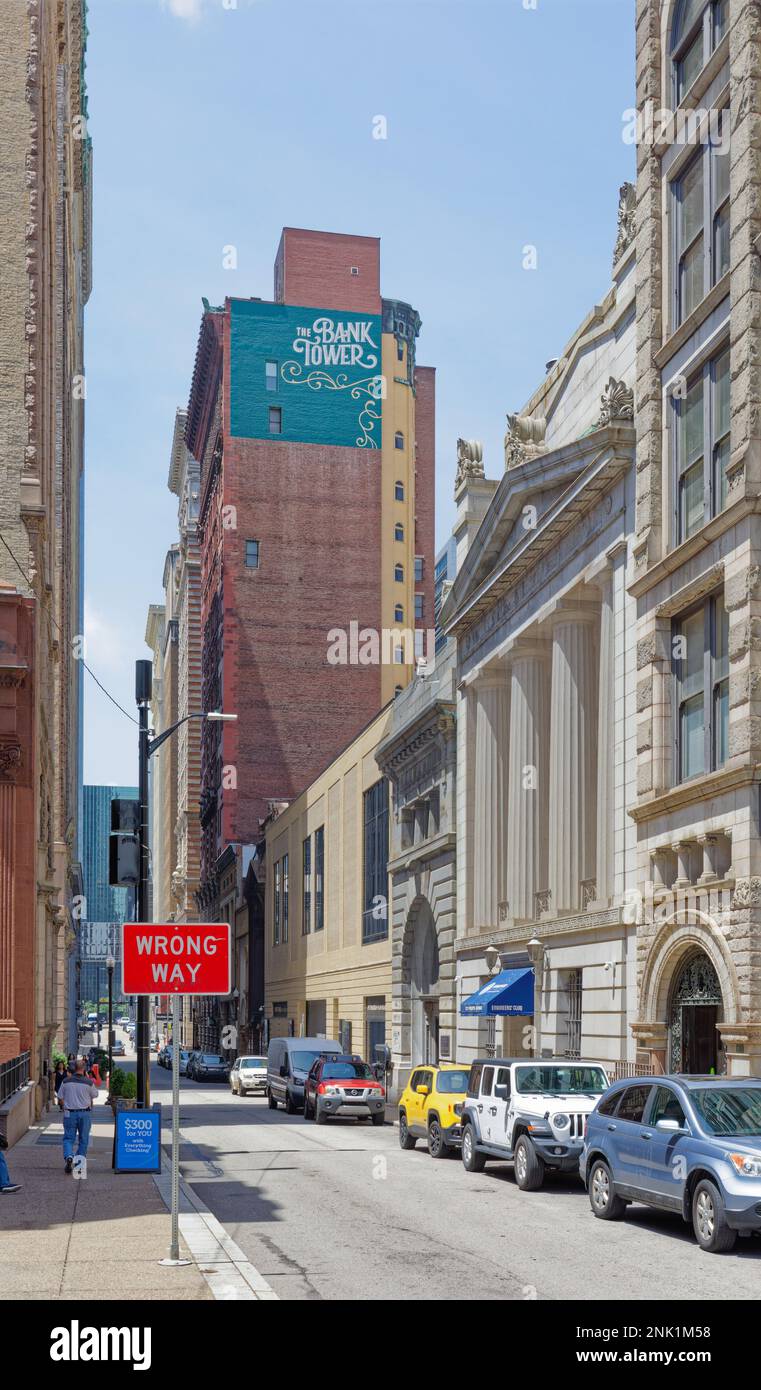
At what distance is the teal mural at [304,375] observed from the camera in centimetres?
9912

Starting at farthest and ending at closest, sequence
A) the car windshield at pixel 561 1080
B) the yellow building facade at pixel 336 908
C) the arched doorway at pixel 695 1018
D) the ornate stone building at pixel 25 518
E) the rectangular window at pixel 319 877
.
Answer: the rectangular window at pixel 319 877
the yellow building facade at pixel 336 908
the ornate stone building at pixel 25 518
the arched doorway at pixel 695 1018
the car windshield at pixel 561 1080

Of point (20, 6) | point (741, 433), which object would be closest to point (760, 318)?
point (741, 433)

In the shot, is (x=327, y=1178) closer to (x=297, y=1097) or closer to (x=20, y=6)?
(x=297, y=1097)

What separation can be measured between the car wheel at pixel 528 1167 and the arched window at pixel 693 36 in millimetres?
20043

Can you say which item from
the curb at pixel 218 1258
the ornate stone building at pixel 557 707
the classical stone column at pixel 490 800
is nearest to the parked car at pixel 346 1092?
the ornate stone building at pixel 557 707

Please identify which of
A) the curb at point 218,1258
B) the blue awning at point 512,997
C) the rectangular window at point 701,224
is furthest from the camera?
the blue awning at point 512,997

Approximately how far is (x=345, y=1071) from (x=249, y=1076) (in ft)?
59.7

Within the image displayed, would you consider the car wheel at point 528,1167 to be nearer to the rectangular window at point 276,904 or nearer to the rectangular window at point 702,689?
the rectangular window at point 702,689

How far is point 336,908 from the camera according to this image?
69.8m

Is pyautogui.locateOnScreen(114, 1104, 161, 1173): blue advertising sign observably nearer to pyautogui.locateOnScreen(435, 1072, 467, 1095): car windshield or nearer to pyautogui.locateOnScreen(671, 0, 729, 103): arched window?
pyautogui.locateOnScreen(435, 1072, 467, 1095): car windshield

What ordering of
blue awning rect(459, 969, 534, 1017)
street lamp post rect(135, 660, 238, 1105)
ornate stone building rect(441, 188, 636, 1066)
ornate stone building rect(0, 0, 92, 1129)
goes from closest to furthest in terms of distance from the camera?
street lamp post rect(135, 660, 238, 1105) → ornate stone building rect(0, 0, 92, 1129) → ornate stone building rect(441, 188, 636, 1066) → blue awning rect(459, 969, 534, 1017)

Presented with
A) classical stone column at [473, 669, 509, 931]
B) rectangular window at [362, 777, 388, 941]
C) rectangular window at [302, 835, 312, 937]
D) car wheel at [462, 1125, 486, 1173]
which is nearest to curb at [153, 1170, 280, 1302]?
car wheel at [462, 1125, 486, 1173]

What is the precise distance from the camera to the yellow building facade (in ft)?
197

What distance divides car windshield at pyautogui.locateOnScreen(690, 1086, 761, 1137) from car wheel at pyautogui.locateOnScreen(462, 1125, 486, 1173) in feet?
28.2
